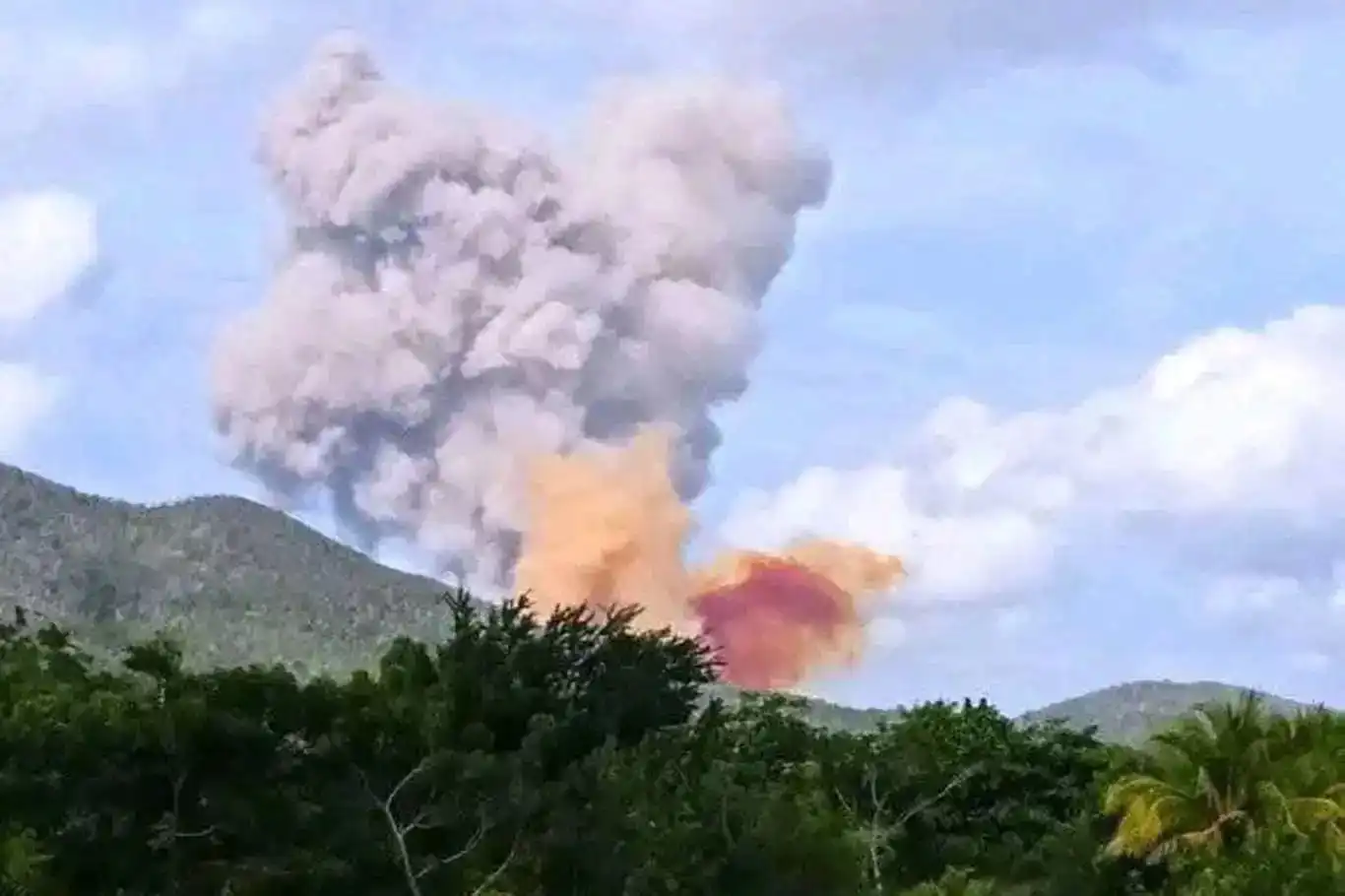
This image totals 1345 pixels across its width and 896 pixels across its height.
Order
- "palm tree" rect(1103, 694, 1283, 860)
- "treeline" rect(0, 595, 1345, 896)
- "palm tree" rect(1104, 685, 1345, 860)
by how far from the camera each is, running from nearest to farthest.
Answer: "treeline" rect(0, 595, 1345, 896) < "palm tree" rect(1104, 685, 1345, 860) < "palm tree" rect(1103, 694, 1283, 860)

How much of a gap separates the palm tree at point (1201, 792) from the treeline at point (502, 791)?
5 centimetres

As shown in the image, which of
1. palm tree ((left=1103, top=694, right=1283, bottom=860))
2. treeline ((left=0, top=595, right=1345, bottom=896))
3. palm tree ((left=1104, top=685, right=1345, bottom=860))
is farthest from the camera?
palm tree ((left=1103, top=694, right=1283, bottom=860))

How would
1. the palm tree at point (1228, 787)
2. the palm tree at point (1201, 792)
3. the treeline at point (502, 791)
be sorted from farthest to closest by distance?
the palm tree at point (1201, 792) → the palm tree at point (1228, 787) → the treeline at point (502, 791)

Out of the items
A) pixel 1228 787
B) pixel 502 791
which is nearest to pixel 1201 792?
pixel 1228 787

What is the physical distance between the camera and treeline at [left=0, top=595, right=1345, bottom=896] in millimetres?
33875

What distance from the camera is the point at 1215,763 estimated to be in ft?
136

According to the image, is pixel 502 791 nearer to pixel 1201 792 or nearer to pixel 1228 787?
pixel 1201 792

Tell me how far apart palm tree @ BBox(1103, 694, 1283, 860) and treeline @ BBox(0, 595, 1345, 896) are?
5 centimetres

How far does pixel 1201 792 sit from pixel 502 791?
14406 millimetres

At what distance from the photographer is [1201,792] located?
41.4 m

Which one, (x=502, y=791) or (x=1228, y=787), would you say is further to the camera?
(x=1228, y=787)

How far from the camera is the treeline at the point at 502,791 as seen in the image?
33.9m

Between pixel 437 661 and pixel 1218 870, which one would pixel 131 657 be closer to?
pixel 437 661

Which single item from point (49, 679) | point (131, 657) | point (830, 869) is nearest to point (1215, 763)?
point (830, 869)
